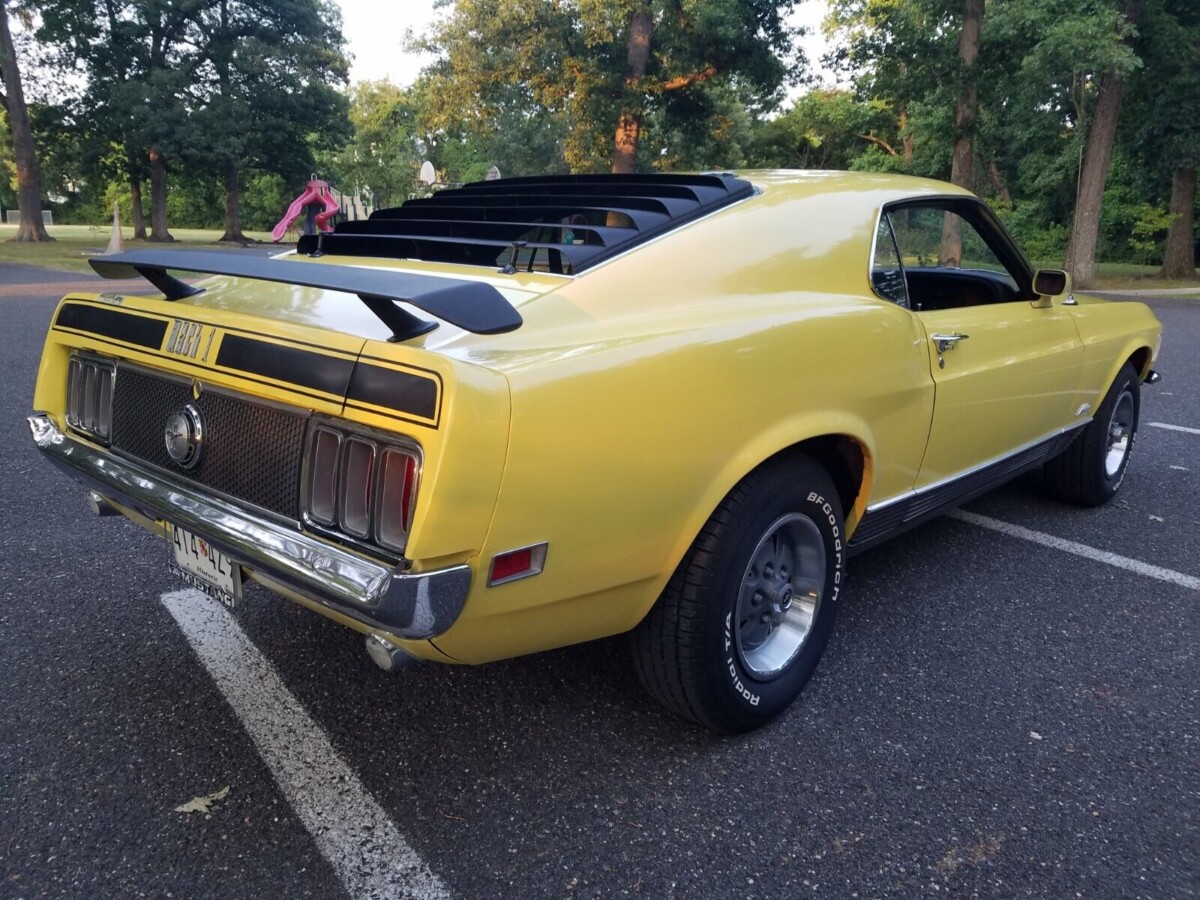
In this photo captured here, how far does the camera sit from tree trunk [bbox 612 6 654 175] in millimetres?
22281

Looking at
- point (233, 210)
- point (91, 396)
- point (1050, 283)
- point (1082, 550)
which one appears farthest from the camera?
point (233, 210)

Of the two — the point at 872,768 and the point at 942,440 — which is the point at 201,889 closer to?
the point at 872,768

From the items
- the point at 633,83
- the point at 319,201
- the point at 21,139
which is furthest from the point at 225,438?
the point at 21,139

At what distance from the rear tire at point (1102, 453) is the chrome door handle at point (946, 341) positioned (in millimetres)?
1556

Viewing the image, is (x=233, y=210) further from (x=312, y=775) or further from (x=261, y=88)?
(x=312, y=775)

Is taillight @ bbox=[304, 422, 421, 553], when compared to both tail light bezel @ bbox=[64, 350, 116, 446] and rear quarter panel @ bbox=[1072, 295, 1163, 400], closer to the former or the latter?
tail light bezel @ bbox=[64, 350, 116, 446]

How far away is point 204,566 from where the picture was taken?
2158 mm

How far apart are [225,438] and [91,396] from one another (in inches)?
29.6

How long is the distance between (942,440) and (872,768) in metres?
1.19

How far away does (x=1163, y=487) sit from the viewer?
185 inches

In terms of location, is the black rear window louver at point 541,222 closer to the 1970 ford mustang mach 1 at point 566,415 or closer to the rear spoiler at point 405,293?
the 1970 ford mustang mach 1 at point 566,415

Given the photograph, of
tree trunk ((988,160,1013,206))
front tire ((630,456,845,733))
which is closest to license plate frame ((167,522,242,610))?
front tire ((630,456,845,733))

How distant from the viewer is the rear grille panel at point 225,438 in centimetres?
193

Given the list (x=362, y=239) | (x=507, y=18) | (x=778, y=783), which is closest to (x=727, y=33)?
(x=507, y=18)
